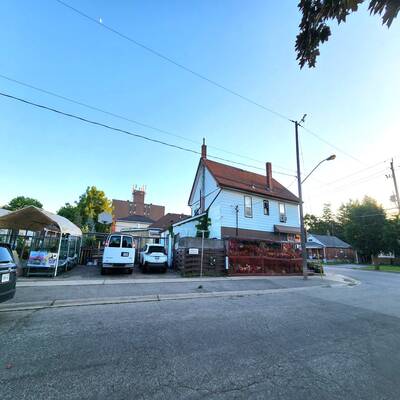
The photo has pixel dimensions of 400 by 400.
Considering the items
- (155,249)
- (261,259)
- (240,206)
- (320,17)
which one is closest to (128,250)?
(155,249)

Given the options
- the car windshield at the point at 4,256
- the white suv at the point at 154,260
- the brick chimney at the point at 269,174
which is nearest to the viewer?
the car windshield at the point at 4,256

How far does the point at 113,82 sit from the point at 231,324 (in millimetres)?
10749

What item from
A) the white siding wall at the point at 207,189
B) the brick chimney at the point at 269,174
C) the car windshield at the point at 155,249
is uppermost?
the brick chimney at the point at 269,174

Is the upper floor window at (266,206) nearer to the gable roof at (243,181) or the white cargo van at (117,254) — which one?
the gable roof at (243,181)

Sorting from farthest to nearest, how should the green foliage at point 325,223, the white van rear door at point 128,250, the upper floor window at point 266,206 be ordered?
1. the green foliage at point 325,223
2. the upper floor window at point 266,206
3. the white van rear door at point 128,250

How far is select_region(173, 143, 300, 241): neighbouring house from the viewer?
1950cm

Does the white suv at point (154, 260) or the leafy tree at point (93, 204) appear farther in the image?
the leafy tree at point (93, 204)

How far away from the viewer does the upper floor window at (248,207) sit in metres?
20.5

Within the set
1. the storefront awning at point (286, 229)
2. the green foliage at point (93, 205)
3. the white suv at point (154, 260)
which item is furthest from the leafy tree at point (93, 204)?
the storefront awning at point (286, 229)

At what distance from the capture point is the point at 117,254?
13453 mm

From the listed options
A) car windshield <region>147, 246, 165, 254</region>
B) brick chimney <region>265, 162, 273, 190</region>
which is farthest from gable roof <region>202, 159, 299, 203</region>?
car windshield <region>147, 246, 165, 254</region>

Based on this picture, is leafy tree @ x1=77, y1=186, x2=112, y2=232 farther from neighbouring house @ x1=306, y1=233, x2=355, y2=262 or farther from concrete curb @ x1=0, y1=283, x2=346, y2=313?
neighbouring house @ x1=306, y1=233, x2=355, y2=262

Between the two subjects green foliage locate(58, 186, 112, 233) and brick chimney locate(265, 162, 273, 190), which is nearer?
brick chimney locate(265, 162, 273, 190)

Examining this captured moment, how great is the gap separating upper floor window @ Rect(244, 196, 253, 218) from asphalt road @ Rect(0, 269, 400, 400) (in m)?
13.7
